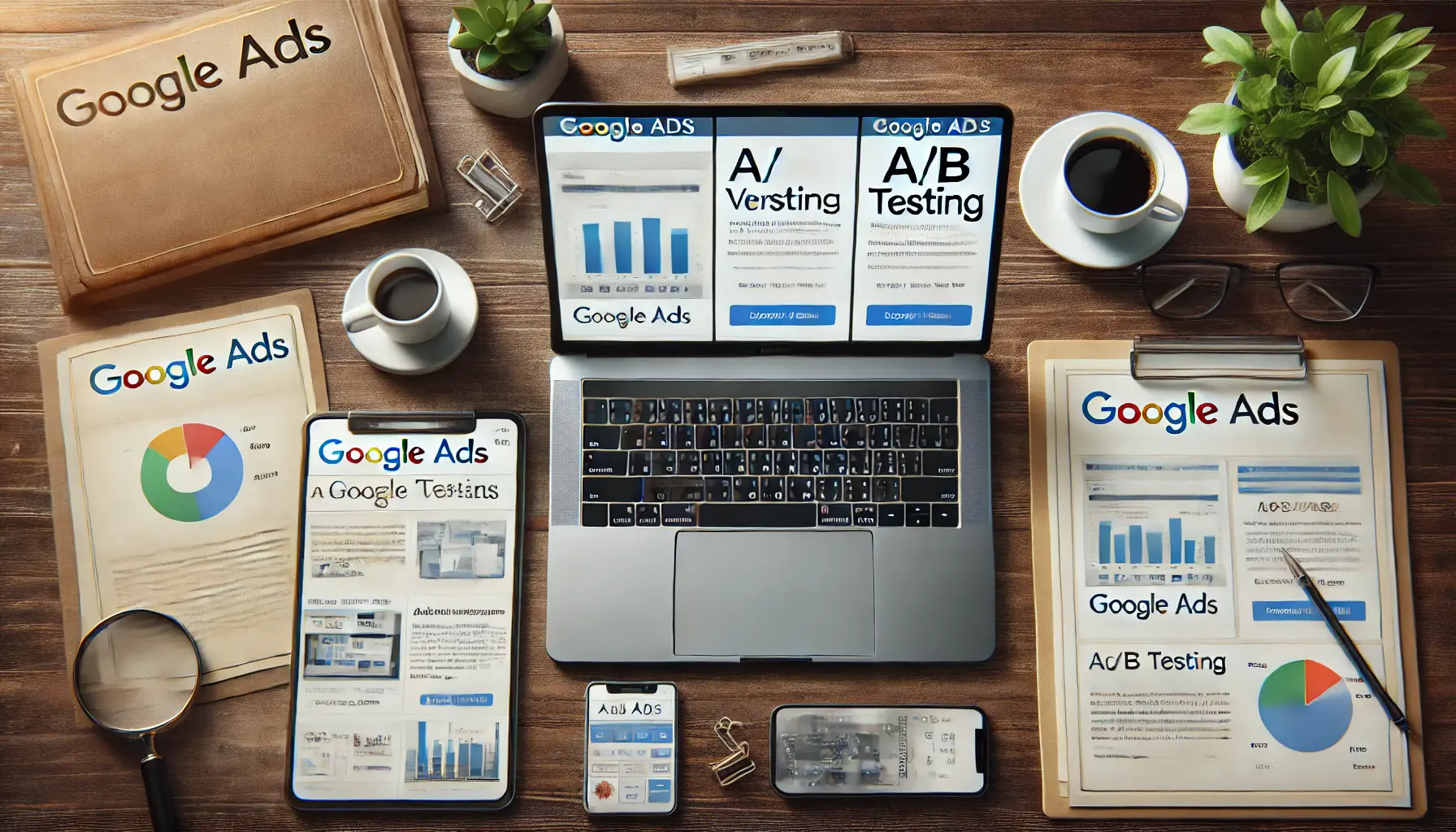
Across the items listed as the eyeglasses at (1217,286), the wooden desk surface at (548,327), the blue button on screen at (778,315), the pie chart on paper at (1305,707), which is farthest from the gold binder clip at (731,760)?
the eyeglasses at (1217,286)

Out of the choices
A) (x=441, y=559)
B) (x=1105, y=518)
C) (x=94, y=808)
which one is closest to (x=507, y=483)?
(x=441, y=559)

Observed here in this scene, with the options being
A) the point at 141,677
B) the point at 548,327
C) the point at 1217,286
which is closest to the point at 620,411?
the point at 548,327

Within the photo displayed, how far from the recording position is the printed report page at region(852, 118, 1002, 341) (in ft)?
3.05

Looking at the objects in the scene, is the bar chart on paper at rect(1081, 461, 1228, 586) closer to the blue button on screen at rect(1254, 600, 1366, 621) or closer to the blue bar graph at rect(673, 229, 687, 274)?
the blue button on screen at rect(1254, 600, 1366, 621)

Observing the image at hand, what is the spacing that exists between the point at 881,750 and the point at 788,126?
64cm

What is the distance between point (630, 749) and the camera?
1.00m

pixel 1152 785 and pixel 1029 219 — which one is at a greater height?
pixel 1029 219

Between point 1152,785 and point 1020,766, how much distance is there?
5.4 inches

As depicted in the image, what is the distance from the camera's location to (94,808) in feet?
3.30

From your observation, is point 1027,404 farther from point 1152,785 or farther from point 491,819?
point 491,819

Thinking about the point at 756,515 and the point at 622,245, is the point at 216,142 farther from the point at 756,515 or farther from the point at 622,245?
the point at 756,515

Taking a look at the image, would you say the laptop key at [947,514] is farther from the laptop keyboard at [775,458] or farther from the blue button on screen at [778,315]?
the blue button on screen at [778,315]

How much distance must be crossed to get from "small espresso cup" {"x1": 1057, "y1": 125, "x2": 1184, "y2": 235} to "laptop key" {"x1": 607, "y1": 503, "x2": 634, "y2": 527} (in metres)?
0.58

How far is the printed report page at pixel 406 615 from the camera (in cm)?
100
